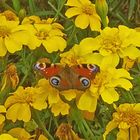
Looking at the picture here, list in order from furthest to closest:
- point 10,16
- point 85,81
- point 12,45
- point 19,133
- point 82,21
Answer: point 10,16 → point 82,21 → point 12,45 → point 19,133 → point 85,81

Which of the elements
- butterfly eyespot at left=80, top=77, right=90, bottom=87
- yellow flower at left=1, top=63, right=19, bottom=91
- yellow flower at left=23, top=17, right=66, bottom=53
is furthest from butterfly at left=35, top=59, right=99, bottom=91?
yellow flower at left=23, top=17, right=66, bottom=53

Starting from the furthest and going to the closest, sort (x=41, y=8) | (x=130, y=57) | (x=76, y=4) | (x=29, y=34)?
1. (x=41, y=8)
2. (x=76, y=4)
3. (x=29, y=34)
4. (x=130, y=57)

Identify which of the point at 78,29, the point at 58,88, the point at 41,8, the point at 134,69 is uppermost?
the point at 58,88

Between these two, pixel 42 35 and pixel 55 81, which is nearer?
pixel 55 81

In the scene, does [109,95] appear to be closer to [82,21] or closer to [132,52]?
[132,52]

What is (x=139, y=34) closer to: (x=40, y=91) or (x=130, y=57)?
(x=130, y=57)

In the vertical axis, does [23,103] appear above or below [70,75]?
below

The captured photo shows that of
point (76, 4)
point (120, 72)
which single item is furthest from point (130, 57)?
point (76, 4)

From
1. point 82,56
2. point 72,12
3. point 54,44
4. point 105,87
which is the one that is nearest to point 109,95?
point 105,87
